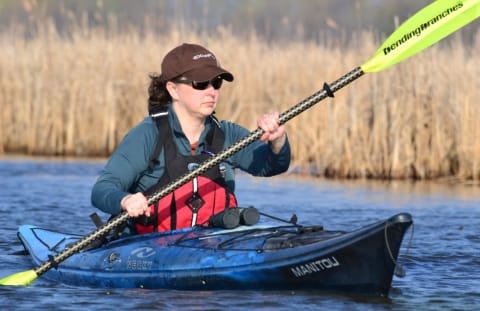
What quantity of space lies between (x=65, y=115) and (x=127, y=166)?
8.52 metres

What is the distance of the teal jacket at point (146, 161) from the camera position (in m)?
7.06

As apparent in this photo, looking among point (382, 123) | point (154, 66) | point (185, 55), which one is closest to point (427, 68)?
point (382, 123)

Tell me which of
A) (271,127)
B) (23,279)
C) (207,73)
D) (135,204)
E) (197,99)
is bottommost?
(23,279)

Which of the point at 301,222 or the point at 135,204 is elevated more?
the point at 135,204

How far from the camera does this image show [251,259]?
6742 mm

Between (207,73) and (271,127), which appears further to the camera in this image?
(207,73)

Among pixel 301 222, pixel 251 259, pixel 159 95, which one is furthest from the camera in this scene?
pixel 301 222

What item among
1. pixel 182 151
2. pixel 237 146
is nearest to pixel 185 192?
pixel 182 151

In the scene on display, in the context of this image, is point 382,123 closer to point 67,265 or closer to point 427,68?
point 427,68

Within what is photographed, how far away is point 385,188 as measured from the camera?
Answer: 12.7 m

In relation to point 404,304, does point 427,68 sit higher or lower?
higher

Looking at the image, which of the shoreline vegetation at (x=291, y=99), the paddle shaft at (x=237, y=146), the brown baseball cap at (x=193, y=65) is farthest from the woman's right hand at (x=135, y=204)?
the shoreline vegetation at (x=291, y=99)

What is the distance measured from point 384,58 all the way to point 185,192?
1.32 m

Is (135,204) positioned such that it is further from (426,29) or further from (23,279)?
(426,29)
